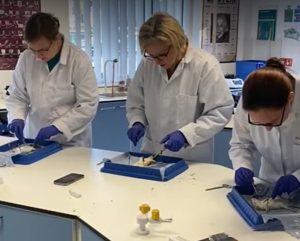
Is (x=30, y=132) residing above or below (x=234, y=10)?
below

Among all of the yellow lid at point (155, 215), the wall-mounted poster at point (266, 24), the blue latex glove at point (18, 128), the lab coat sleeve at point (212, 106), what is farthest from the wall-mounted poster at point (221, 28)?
the yellow lid at point (155, 215)

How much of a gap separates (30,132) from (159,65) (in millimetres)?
903

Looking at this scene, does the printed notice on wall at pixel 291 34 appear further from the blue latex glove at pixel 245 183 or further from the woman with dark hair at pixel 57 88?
the blue latex glove at pixel 245 183

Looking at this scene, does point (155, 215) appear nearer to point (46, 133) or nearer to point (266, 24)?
point (46, 133)

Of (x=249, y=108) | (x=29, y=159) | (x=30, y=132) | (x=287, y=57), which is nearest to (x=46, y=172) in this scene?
(x=29, y=159)

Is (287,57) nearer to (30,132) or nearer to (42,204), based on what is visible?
(30,132)

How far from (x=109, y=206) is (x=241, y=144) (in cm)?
63

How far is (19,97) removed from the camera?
8.11 ft

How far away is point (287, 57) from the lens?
4.69m

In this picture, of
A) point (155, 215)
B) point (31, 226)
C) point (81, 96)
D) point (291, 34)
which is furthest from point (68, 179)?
point (291, 34)

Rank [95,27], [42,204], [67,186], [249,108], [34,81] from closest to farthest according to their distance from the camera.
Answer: [249,108], [42,204], [67,186], [34,81], [95,27]

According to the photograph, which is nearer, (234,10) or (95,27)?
(95,27)

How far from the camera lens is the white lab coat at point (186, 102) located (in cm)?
203

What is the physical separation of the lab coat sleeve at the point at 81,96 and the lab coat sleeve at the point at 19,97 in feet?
0.85
